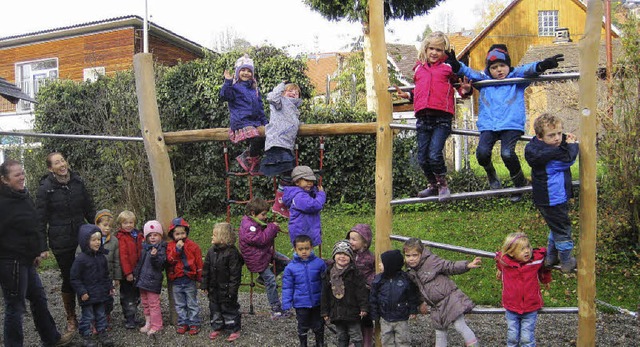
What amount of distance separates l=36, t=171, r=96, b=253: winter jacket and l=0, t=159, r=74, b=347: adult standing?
34 cm

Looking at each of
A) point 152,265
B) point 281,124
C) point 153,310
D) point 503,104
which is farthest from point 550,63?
point 153,310

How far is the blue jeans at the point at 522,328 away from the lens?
13.7ft

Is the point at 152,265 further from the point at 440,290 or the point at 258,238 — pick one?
the point at 440,290

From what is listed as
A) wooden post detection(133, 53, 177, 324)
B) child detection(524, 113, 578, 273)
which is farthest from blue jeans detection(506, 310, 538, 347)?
wooden post detection(133, 53, 177, 324)

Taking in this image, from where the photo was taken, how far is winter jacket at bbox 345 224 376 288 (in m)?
4.96

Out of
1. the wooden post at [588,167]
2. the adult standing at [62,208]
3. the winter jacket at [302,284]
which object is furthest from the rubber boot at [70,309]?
the wooden post at [588,167]

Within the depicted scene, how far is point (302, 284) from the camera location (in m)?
4.87

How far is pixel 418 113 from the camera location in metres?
4.54

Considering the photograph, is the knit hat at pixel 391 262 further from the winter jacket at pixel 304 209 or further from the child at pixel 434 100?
the winter jacket at pixel 304 209

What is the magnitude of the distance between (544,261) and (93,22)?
18.3m

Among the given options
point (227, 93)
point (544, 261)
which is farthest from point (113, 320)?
point (544, 261)

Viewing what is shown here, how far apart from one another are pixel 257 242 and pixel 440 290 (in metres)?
1.77

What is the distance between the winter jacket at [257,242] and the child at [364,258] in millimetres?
809

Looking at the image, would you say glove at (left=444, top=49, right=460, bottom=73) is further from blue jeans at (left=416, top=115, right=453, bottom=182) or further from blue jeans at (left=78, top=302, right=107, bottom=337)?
blue jeans at (left=78, top=302, right=107, bottom=337)
